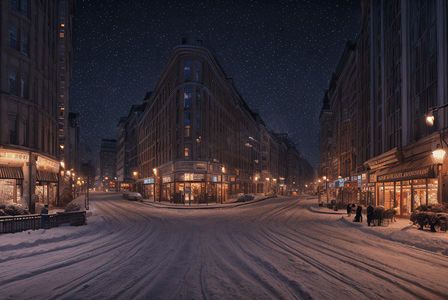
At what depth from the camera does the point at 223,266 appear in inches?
344

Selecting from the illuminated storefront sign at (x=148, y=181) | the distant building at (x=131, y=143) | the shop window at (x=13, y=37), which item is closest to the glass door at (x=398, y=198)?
the shop window at (x=13, y=37)

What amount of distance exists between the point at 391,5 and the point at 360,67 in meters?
12.6

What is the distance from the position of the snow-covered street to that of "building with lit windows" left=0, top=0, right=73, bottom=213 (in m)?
12.5

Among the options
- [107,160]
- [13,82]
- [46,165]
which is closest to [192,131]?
[46,165]

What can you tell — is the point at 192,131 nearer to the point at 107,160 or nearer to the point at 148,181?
the point at 148,181

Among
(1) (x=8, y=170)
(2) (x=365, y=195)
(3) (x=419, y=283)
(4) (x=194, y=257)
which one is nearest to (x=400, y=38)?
(2) (x=365, y=195)

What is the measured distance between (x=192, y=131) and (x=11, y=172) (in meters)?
25.5

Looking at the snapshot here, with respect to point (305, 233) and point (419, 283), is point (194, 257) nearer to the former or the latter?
point (419, 283)

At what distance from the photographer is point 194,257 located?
989cm

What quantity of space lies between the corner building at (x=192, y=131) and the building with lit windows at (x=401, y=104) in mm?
22131

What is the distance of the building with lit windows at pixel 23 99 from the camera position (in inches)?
888

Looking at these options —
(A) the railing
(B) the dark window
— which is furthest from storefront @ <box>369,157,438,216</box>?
(B) the dark window

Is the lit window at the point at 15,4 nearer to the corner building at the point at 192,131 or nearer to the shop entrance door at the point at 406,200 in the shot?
the corner building at the point at 192,131

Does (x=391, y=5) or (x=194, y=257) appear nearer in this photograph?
(x=194, y=257)
